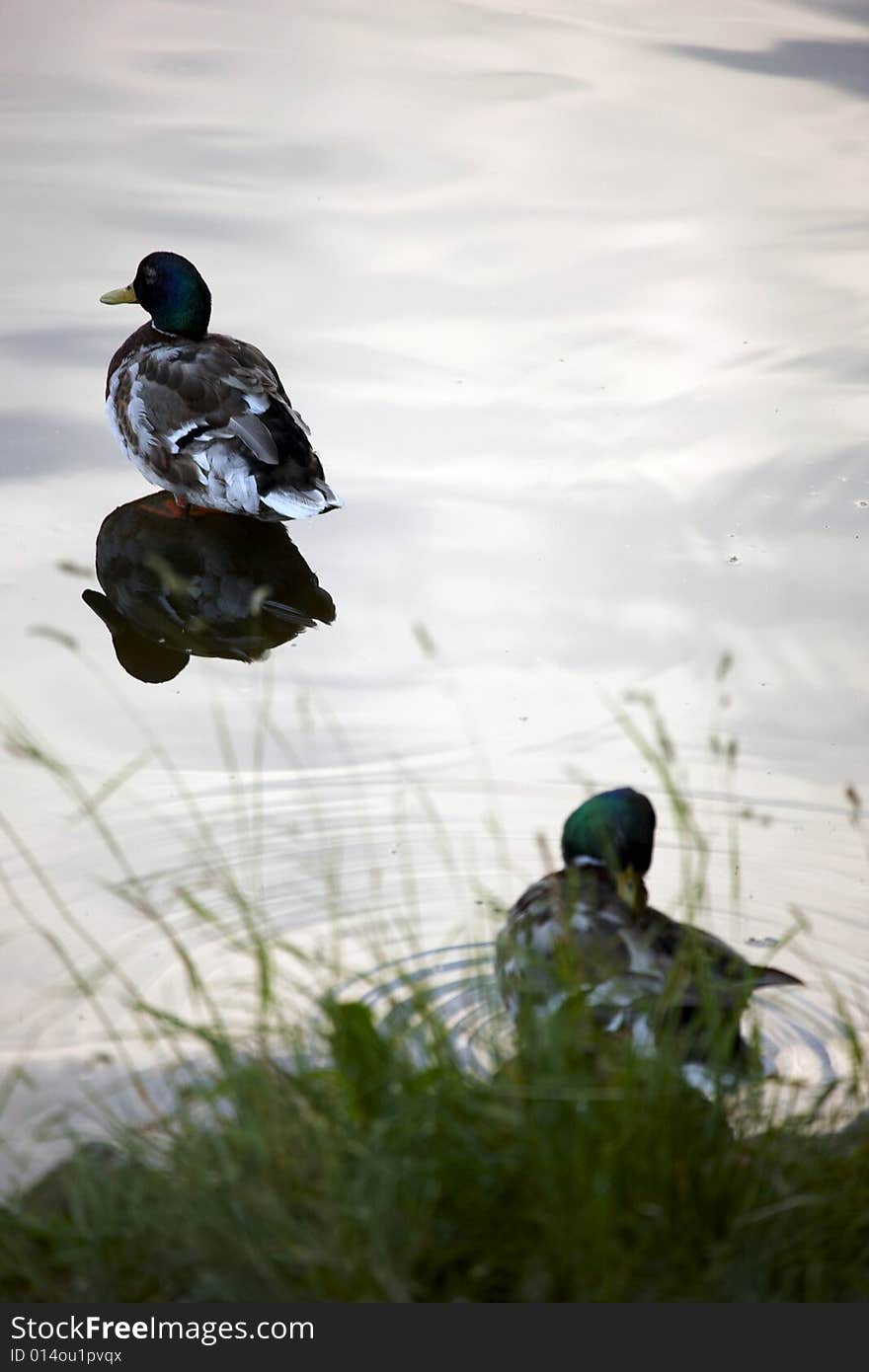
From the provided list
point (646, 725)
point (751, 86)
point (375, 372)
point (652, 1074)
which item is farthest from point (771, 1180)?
point (751, 86)

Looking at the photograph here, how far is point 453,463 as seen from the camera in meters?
7.28

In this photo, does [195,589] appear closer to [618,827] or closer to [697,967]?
[618,827]

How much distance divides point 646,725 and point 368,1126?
278 centimetres

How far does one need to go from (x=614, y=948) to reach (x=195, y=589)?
134 inches

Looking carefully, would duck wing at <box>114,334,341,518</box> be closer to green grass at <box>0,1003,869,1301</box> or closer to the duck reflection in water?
the duck reflection in water

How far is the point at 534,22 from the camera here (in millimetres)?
12516

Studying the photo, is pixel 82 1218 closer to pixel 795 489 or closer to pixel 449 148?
pixel 795 489

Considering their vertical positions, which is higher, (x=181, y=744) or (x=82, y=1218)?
(x=82, y=1218)

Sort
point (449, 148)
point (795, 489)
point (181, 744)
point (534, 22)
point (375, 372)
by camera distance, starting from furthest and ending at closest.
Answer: point (534, 22) < point (449, 148) < point (375, 372) < point (795, 489) < point (181, 744)

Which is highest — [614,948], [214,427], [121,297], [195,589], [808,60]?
[808,60]

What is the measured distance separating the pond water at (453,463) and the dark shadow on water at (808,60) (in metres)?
0.03

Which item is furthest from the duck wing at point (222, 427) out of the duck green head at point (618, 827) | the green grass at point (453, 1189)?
the green grass at point (453, 1189)

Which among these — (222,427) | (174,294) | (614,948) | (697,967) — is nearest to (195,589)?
(222,427)

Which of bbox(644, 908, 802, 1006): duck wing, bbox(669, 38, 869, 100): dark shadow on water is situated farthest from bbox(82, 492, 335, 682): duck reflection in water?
bbox(669, 38, 869, 100): dark shadow on water
